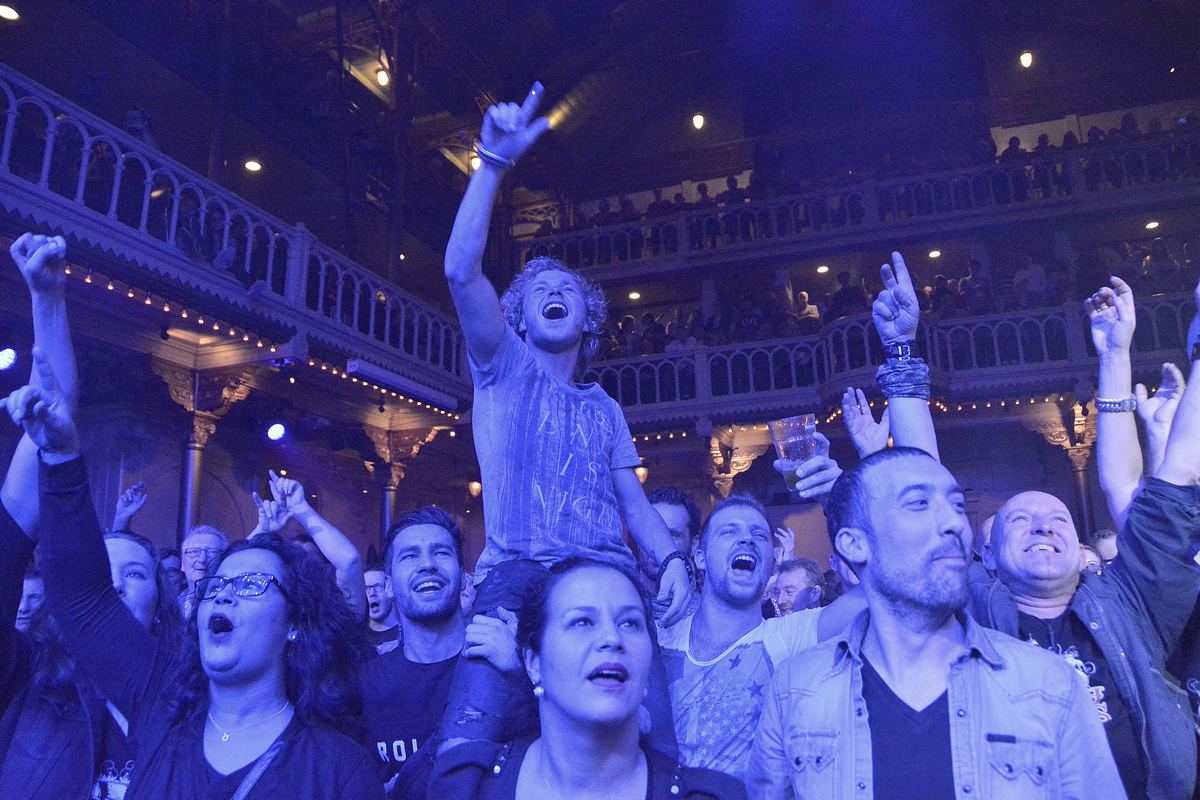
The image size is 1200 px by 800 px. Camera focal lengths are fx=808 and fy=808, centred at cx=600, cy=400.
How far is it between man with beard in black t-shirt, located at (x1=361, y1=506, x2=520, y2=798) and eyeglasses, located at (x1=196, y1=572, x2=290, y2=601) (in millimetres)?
537

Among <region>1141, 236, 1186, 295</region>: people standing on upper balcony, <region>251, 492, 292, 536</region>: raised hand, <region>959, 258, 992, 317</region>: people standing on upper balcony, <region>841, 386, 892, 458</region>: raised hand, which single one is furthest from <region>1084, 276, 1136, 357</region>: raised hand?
<region>1141, 236, 1186, 295</region>: people standing on upper balcony

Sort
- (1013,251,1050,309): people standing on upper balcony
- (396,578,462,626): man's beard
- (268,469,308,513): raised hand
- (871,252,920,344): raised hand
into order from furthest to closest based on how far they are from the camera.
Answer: (1013,251,1050,309): people standing on upper balcony → (268,469,308,513): raised hand → (396,578,462,626): man's beard → (871,252,920,344): raised hand

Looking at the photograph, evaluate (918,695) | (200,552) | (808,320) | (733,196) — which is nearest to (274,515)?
(200,552)

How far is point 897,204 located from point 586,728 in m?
13.7

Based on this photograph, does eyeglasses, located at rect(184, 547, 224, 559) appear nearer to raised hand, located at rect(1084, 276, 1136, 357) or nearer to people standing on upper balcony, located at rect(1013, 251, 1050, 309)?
raised hand, located at rect(1084, 276, 1136, 357)

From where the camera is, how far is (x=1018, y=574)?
221 cm

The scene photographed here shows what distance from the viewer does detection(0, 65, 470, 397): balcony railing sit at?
5.96 meters

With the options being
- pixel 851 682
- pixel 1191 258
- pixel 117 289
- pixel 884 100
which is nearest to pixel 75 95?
pixel 117 289

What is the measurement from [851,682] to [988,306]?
470 inches

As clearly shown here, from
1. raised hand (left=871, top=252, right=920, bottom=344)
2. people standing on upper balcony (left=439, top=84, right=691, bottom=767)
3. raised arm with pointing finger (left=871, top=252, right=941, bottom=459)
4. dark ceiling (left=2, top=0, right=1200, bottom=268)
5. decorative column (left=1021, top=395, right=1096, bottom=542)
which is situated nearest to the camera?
people standing on upper balcony (left=439, top=84, right=691, bottom=767)

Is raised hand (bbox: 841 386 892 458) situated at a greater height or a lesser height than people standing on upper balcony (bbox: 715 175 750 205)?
lesser

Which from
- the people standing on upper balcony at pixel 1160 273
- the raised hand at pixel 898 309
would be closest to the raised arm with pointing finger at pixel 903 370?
the raised hand at pixel 898 309

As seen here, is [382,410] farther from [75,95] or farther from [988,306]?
[988,306]

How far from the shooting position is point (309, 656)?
2033mm
